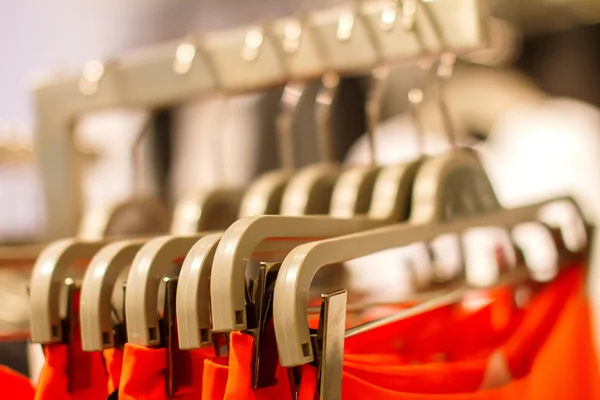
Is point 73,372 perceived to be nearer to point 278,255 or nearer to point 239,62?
point 278,255

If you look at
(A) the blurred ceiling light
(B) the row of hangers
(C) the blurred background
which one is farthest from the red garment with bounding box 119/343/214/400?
(A) the blurred ceiling light

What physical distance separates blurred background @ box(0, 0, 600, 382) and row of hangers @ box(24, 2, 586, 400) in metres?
0.19

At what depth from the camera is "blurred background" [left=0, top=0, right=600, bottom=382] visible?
0.99m

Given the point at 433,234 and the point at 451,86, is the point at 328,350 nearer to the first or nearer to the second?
the point at 433,234

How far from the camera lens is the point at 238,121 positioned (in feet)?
4.65

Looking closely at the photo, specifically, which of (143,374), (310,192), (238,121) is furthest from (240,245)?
(238,121)

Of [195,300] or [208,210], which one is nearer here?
[195,300]

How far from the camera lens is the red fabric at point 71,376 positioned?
19.8 inches

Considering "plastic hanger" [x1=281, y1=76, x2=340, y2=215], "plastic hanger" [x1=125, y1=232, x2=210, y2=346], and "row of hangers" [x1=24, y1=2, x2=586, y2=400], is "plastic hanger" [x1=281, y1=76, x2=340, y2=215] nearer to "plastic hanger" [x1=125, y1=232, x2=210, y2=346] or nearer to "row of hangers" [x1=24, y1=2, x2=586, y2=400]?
"row of hangers" [x1=24, y1=2, x2=586, y2=400]

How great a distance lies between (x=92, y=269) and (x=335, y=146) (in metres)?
0.86

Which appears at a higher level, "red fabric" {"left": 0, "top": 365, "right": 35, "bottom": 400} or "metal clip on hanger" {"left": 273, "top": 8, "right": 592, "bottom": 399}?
"metal clip on hanger" {"left": 273, "top": 8, "right": 592, "bottom": 399}

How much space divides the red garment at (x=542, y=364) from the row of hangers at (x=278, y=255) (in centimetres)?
4

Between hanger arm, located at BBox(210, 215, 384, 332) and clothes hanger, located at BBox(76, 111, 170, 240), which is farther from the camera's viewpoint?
clothes hanger, located at BBox(76, 111, 170, 240)

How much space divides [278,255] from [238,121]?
76 centimetres
